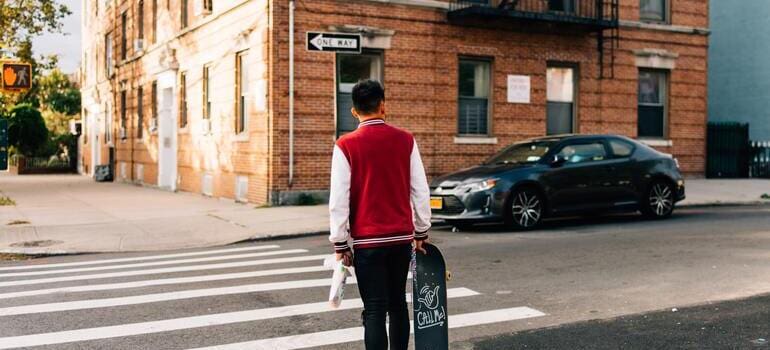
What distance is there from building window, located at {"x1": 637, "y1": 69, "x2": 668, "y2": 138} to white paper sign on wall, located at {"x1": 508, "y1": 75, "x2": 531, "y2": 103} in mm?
4278

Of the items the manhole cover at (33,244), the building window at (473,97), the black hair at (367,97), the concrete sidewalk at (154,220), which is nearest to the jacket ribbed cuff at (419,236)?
the black hair at (367,97)

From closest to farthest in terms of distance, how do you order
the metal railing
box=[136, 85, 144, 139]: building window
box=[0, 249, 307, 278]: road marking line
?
box=[0, 249, 307, 278]: road marking line → the metal railing → box=[136, 85, 144, 139]: building window

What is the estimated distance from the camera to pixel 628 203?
13906mm

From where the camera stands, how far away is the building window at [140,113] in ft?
96.3

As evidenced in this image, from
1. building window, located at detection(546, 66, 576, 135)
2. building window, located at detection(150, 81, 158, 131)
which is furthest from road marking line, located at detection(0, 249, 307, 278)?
building window, located at detection(150, 81, 158, 131)

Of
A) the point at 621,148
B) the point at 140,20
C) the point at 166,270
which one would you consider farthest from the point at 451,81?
the point at 140,20

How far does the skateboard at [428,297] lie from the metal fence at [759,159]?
902 inches

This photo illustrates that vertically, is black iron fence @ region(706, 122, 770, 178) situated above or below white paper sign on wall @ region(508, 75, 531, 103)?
below

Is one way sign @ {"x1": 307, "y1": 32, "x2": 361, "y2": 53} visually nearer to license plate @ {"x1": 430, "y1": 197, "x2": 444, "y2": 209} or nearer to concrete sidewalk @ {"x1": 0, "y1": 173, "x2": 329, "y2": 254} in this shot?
concrete sidewalk @ {"x1": 0, "y1": 173, "x2": 329, "y2": 254}

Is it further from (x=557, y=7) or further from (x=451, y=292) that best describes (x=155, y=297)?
(x=557, y=7)

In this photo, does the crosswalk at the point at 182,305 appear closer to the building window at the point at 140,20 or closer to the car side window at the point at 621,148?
the car side window at the point at 621,148

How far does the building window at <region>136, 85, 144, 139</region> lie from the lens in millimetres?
29361

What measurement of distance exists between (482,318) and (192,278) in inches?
146

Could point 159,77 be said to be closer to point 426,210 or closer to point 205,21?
point 205,21
